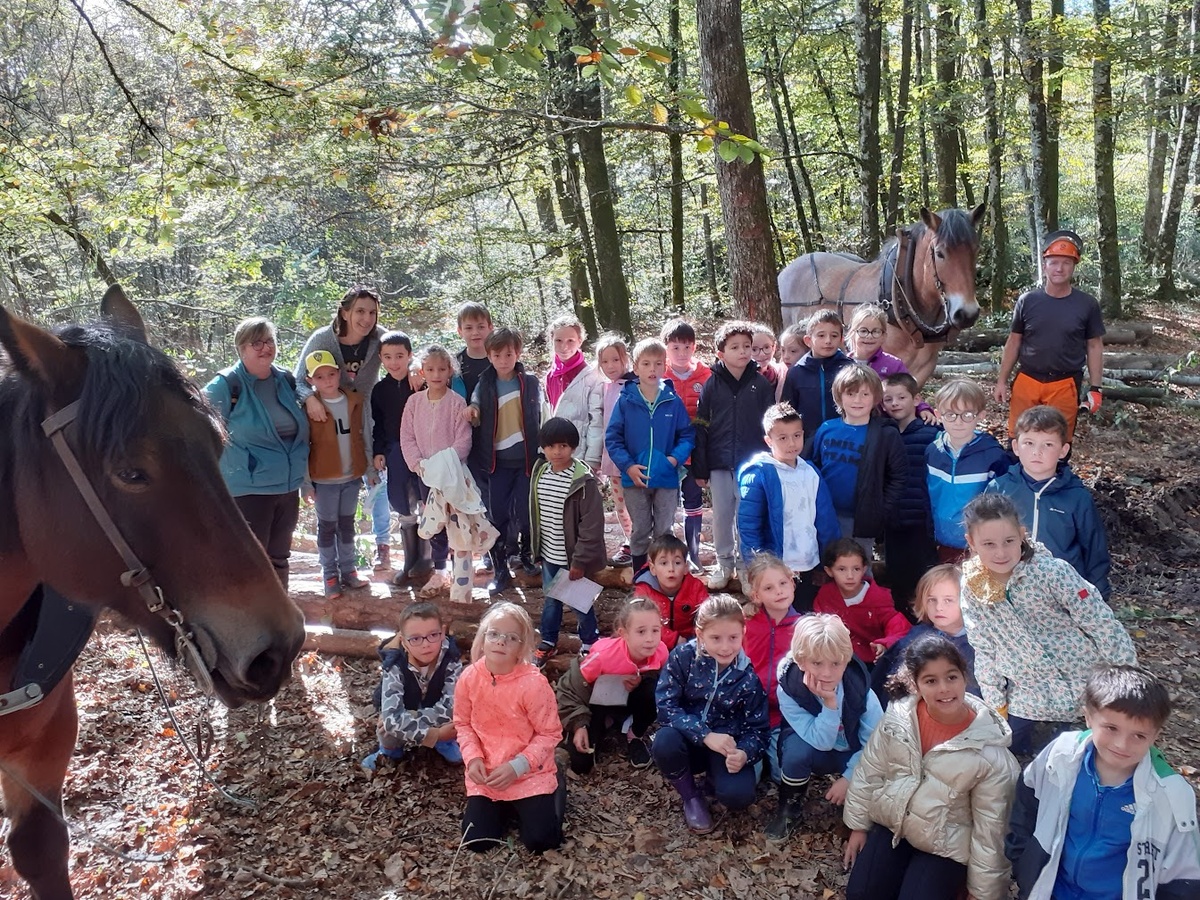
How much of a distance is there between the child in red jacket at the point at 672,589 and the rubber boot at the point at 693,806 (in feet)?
2.27

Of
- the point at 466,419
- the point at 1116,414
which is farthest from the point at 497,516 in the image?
the point at 1116,414

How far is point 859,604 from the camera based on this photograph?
12.3 feet

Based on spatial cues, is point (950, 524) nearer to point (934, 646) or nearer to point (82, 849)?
point (934, 646)

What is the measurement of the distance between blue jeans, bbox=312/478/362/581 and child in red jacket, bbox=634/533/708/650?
2105 millimetres

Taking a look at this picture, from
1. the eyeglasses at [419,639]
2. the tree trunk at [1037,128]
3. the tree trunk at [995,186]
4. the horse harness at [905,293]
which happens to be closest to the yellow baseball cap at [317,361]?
the eyeglasses at [419,639]

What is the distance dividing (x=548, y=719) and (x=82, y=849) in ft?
6.66

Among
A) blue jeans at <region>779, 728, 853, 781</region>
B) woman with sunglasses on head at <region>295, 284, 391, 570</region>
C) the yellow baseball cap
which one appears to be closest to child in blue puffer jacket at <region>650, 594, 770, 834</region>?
blue jeans at <region>779, 728, 853, 781</region>

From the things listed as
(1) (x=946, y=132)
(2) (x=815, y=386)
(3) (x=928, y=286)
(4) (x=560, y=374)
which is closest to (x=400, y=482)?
(4) (x=560, y=374)

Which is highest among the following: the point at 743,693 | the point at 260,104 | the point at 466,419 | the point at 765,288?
the point at 260,104

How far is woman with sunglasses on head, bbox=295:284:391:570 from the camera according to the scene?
462cm

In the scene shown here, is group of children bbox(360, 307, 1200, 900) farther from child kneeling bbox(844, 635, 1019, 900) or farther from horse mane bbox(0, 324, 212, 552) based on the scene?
horse mane bbox(0, 324, 212, 552)

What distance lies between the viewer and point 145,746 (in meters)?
3.68

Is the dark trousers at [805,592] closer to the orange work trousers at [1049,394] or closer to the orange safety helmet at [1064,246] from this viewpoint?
the orange work trousers at [1049,394]

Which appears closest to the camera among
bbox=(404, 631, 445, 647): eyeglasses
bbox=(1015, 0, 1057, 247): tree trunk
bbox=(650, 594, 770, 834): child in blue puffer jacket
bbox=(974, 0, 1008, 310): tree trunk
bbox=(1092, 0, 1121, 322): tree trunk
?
bbox=(650, 594, 770, 834): child in blue puffer jacket
